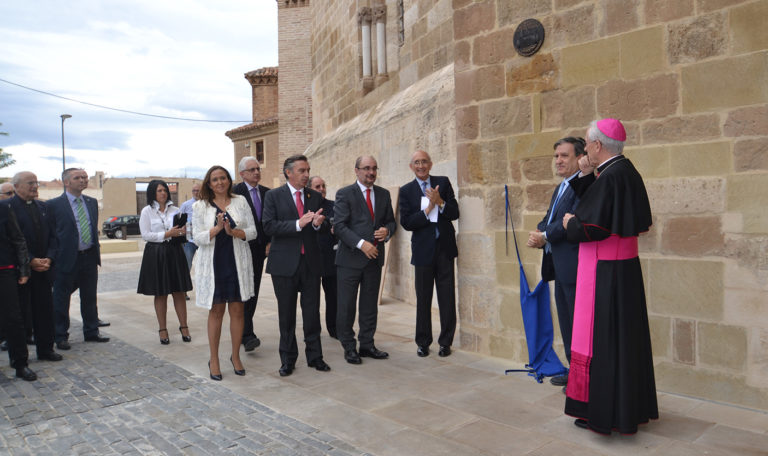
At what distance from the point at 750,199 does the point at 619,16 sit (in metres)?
1.55

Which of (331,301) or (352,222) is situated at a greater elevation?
(352,222)

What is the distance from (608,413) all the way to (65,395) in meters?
3.69

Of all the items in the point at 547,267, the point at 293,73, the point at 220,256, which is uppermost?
the point at 293,73

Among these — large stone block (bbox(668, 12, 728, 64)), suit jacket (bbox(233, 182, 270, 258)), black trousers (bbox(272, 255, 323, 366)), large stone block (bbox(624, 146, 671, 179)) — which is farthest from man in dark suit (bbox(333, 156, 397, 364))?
large stone block (bbox(668, 12, 728, 64))

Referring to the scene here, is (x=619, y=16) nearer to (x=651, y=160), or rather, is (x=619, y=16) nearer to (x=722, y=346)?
(x=651, y=160)

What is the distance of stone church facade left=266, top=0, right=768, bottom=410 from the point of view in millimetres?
3453

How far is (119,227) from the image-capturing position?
32.5 m

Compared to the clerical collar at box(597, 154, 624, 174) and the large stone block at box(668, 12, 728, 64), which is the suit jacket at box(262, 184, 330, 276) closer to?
the clerical collar at box(597, 154, 624, 174)

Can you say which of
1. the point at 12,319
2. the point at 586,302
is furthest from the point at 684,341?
the point at 12,319

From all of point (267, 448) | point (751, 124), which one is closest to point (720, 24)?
point (751, 124)

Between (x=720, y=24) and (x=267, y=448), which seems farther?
(x=720, y=24)

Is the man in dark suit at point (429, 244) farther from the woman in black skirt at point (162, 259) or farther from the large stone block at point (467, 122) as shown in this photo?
the woman in black skirt at point (162, 259)

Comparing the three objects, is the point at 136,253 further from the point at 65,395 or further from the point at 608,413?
the point at 608,413

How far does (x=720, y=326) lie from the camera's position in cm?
356
